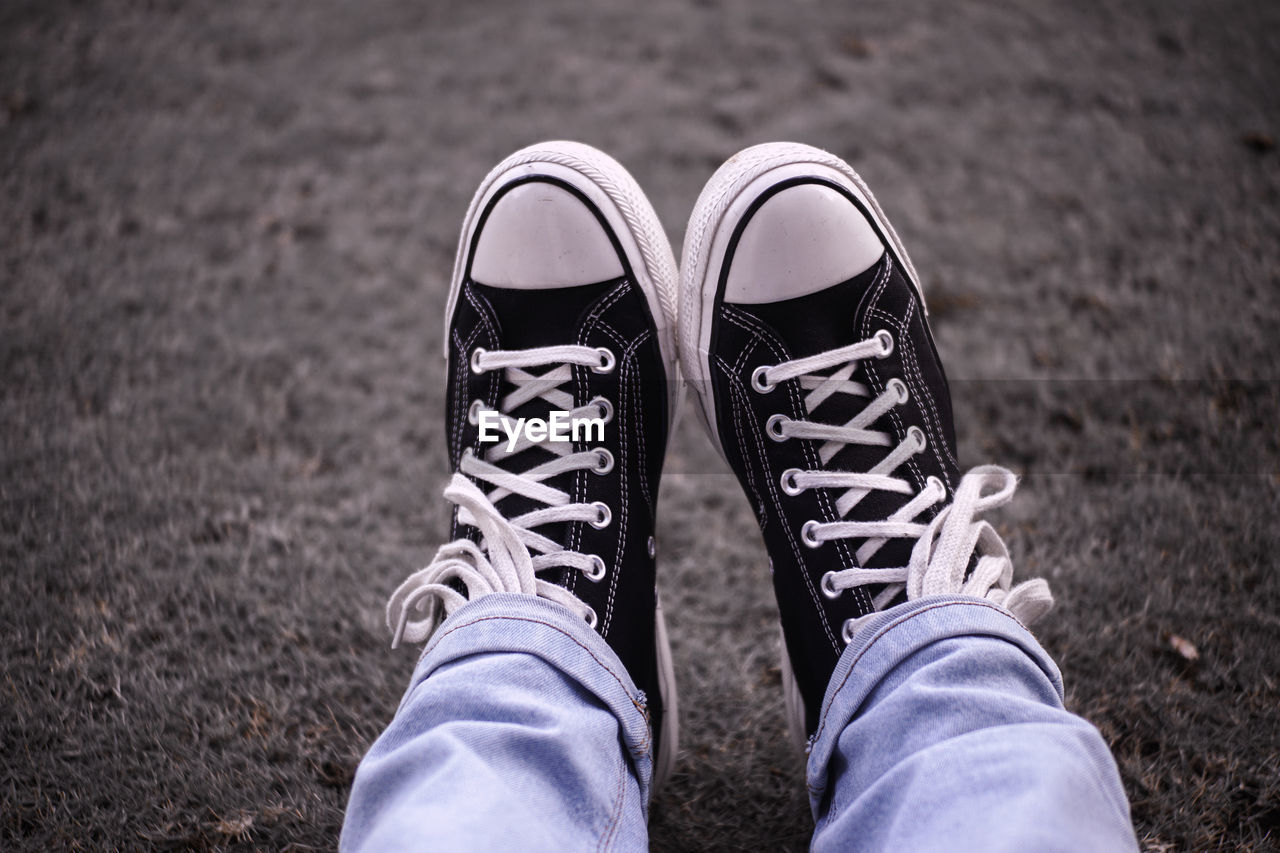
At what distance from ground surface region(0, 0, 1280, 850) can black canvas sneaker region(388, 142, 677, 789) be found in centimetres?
20

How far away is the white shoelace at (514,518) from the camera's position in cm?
82

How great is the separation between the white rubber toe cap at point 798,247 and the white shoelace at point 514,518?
0.65ft

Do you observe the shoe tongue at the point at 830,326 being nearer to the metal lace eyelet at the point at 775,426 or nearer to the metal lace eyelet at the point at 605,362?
the metal lace eyelet at the point at 775,426

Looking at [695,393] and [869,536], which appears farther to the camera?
[695,393]

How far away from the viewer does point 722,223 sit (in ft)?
3.28

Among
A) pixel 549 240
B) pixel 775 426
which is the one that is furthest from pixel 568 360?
pixel 775 426

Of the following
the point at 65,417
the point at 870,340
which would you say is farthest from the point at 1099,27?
the point at 65,417

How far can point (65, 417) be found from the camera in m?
1.25

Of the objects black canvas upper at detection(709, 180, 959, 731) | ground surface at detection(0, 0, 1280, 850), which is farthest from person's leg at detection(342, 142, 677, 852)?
ground surface at detection(0, 0, 1280, 850)

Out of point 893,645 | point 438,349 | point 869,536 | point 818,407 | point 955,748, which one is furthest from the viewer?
point 438,349

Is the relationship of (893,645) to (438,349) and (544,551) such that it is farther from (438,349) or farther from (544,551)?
(438,349)

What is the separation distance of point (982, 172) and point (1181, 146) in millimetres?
388

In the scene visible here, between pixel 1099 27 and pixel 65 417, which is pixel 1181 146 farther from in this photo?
pixel 65 417

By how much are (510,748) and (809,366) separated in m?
0.55
